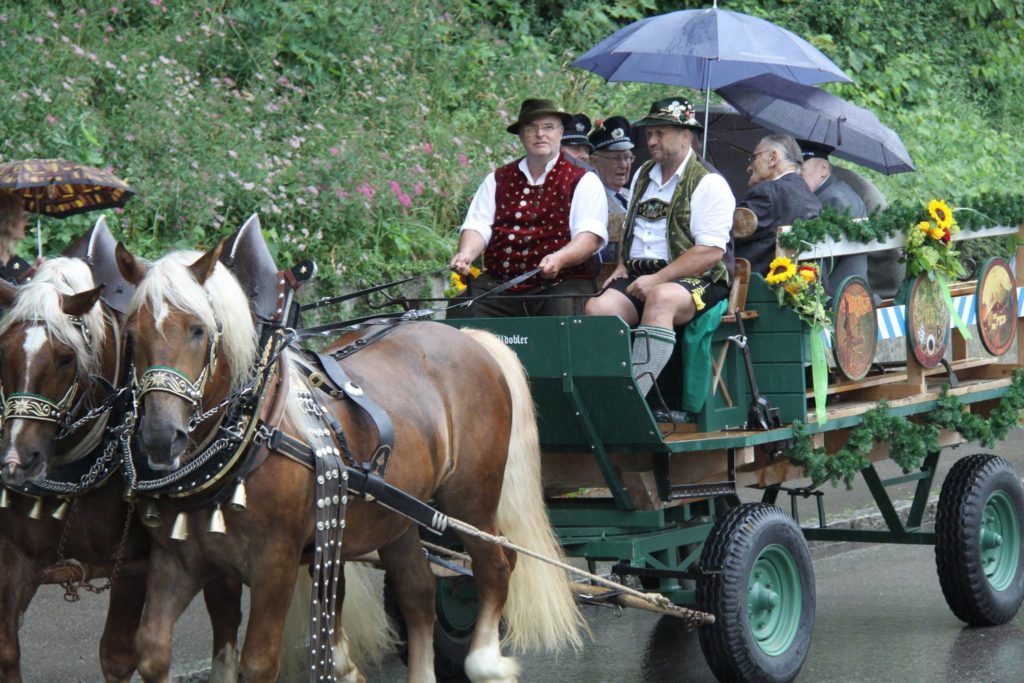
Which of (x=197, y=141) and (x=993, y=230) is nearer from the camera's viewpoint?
(x=993, y=230)

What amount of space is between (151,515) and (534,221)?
240 centimetres

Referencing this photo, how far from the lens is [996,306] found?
23.1ft

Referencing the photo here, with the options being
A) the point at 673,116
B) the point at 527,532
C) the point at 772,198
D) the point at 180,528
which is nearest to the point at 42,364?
the point at 180,528

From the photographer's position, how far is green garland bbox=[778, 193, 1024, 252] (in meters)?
6.07

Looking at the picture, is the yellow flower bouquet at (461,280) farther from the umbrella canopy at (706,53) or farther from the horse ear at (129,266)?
the horse ear at (129,266)

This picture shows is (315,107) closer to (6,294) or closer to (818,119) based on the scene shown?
(818,119)

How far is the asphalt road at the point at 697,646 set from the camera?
5930 millimetres

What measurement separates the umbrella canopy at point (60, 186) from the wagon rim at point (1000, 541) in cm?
431

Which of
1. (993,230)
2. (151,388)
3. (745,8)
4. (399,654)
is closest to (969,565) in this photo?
(993,230)

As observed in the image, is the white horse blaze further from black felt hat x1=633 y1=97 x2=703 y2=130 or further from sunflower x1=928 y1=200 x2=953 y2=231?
sunflower x1=928 y1=200 x2=953 y2=231

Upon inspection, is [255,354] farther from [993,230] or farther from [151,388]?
[993,230]

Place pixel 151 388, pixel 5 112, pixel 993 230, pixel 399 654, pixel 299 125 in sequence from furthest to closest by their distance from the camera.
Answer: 1. pixel 299 125
2. pixel 5 112
3. pixel 993 230
4. pixel 399 654
5. pixel 151 388

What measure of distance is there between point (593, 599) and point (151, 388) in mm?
2423

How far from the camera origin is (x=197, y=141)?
29.4ft
